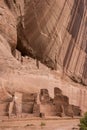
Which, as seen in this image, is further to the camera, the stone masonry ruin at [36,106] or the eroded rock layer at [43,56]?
the eroded rock layer at [43,56]

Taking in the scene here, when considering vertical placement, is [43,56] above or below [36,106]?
above

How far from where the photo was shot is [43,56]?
19875 millimetres

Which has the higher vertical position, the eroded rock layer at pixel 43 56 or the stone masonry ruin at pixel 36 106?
the eroded rock layer at pixel 43 56

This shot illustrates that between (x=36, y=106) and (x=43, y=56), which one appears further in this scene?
(x=43, y=56)

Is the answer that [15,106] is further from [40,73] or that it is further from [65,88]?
[65,88]

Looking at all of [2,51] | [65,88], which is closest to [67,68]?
[65,88]

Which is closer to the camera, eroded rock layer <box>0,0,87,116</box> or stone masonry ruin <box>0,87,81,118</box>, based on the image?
stone masonry ruin <box>0,87,81,118</box>

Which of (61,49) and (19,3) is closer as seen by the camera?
(19,3)

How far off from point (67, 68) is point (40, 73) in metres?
3.47

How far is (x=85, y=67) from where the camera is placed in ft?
76.0

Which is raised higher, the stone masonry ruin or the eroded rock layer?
the eroded rock layer

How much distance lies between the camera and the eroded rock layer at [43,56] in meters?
14.6

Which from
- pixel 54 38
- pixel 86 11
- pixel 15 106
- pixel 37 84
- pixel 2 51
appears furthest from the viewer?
pixel 86 11

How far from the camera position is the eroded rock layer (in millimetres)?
14555
